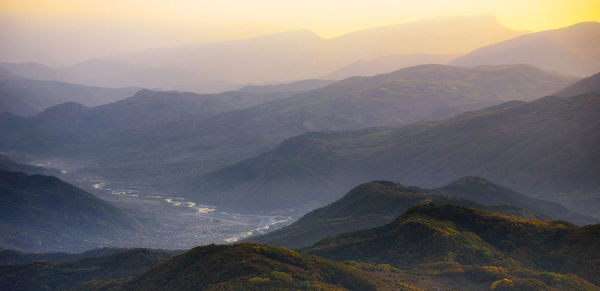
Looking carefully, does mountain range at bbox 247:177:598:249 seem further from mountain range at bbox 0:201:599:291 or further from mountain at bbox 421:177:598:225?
mountain range at bbox 0:201:599:291

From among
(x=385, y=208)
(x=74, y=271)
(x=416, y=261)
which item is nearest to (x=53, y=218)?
(x=74, y=271)

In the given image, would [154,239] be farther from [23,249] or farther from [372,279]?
[372,279]

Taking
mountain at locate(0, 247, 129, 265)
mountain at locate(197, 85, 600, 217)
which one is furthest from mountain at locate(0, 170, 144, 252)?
mountain at locate(197, 85, 600, 217)

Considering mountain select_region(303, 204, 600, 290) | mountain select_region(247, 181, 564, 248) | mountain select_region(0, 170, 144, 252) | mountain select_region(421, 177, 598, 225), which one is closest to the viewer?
mountain select_region(303, 204, 600, 290)

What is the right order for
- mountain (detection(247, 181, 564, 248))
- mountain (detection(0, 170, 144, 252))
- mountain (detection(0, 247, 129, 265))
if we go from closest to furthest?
mountain (detection(247, 181, 564, 248)) → mountain (detection(0, 247, 129, 265)) → mountain (detection(0, 170, 144, 252))

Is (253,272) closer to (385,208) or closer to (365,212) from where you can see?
(385,208)

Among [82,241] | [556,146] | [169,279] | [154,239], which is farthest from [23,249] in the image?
[556,146]

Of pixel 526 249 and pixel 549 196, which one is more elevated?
pixel 526 249
